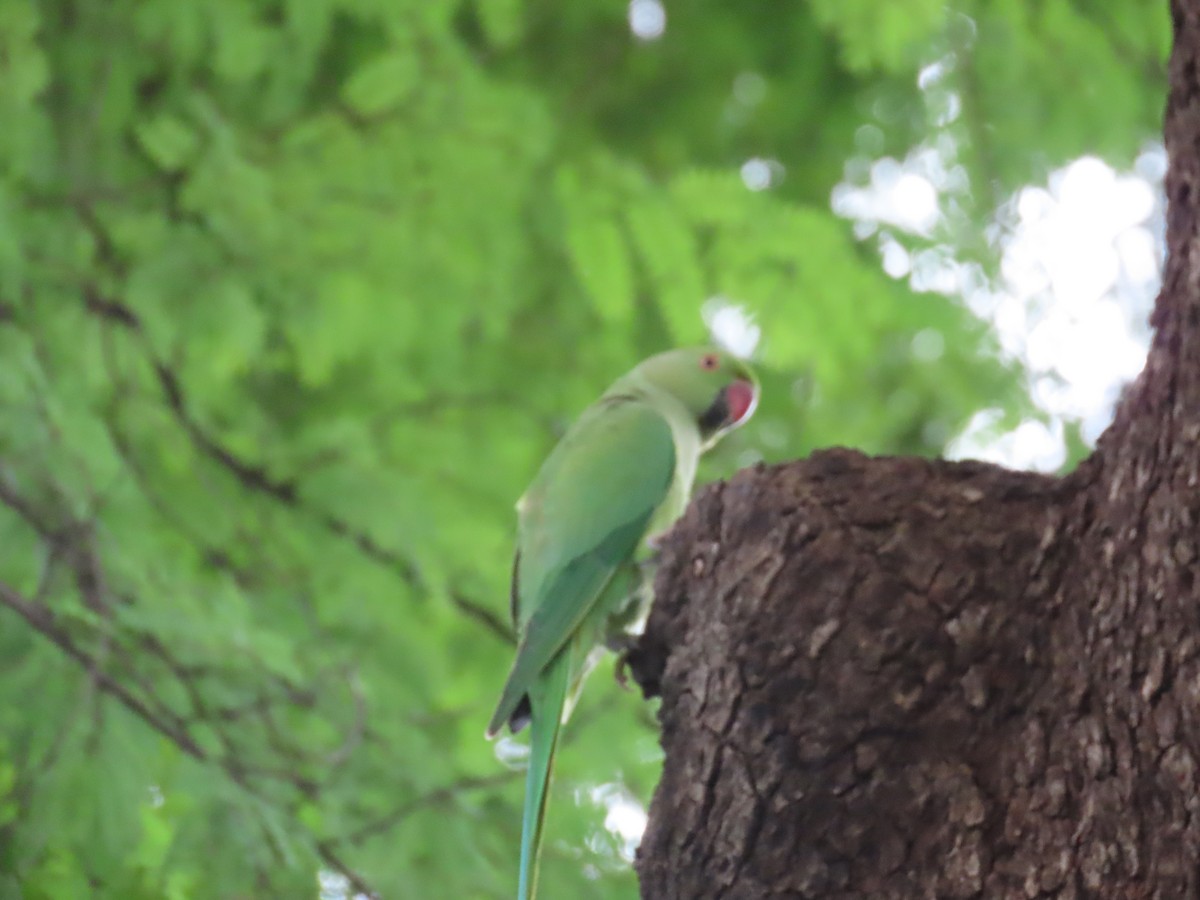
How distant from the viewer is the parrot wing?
2.66m

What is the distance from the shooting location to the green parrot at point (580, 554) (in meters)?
2.61

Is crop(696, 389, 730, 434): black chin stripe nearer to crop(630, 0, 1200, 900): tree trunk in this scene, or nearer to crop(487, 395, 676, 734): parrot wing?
crop(487, 395, 676, 734): parrot wing

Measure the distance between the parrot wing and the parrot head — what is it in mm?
398

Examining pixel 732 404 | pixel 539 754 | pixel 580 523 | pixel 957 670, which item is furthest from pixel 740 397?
pixel 957 670

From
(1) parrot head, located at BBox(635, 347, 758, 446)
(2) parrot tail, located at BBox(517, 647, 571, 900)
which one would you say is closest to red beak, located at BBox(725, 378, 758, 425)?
(1) parrot head, located at BBox(635, 347, 758, 446)

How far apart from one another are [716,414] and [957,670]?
5.76 feet

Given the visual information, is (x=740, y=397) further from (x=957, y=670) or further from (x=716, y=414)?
(x=957, y=670)

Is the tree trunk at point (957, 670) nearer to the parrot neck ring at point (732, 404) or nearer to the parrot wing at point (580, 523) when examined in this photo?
the parrot wing at point (580, 523)

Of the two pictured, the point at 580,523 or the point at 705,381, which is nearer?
the point at 580,523

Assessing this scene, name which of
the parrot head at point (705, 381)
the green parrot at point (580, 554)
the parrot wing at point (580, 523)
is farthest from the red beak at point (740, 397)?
the parrot wing at point (580, 523)

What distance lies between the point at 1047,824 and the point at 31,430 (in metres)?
2.27

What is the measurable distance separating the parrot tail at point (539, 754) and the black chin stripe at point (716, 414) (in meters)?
0.96

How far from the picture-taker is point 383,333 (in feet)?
12.3

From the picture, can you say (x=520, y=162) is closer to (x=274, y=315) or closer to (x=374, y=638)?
(x=274, y=315)
